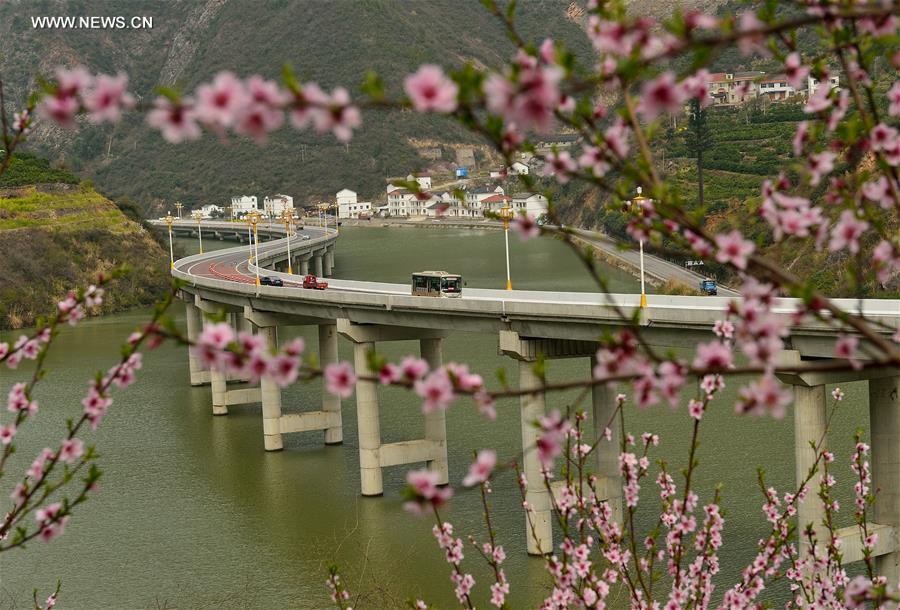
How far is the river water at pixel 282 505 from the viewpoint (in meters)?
27.6

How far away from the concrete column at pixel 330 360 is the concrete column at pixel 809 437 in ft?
67.5

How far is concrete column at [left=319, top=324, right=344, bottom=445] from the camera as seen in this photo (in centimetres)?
4262

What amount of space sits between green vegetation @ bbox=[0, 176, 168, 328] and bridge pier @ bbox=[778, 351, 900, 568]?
6860 centimetres

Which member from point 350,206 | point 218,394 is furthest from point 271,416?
point 350,206

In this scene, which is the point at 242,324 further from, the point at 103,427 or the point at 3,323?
the point at 3,323

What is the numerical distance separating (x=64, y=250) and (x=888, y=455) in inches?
3358

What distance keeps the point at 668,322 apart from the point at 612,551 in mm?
14660

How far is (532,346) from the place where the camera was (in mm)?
30734

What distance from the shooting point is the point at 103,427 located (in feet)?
156

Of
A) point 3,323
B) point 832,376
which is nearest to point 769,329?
point 832,376

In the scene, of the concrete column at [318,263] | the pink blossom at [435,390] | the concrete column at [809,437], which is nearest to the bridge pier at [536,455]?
the concrete column at [809,437]

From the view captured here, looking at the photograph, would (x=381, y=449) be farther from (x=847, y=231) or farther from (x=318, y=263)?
(x=318, y=263)

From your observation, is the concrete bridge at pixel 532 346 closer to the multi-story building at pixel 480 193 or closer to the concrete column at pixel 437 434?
the concrete column at pixel 437 434

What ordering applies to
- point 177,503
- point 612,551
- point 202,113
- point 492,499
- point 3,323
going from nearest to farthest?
point 202,113 → point 612,551 → point 492,499 → point 177,503 → point 3,323
